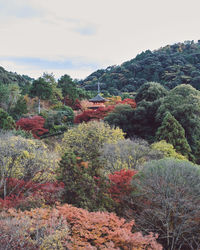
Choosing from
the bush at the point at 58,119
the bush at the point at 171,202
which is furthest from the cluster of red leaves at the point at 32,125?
the bush at the point at 171,202

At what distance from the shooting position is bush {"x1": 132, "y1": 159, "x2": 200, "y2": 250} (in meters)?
9.23

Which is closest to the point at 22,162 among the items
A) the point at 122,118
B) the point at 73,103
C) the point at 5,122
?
the point at 5,122

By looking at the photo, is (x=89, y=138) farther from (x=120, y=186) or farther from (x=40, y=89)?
(x=40, y=89)

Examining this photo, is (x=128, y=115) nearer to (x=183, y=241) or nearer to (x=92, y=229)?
(x=183, y=241)

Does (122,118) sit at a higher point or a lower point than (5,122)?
higher

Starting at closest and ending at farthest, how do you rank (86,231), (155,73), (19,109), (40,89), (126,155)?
1. (86,231)
2. (126,155)
3. (19,109)
4. (40,89)
5. (155,73)

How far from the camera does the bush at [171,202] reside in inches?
363

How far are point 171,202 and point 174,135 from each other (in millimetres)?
12451

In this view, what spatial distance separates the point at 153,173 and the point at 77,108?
32.6m

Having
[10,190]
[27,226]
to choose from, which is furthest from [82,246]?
[10,190]

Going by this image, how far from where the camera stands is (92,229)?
7.39 meters

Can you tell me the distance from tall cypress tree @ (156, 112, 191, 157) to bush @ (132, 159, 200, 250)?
10.6m

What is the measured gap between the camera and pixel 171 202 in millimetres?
9273

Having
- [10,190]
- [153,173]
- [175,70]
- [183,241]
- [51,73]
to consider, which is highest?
[175,70]
